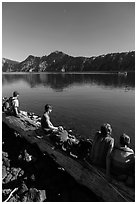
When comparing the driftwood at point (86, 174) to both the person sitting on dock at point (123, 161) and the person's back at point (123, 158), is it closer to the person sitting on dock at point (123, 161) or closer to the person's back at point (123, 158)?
the person sitting on dock at point (123, 161)

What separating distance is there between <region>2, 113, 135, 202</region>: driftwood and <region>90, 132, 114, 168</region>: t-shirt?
266 millimetres

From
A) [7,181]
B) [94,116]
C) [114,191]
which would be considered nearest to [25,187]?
[7,181]

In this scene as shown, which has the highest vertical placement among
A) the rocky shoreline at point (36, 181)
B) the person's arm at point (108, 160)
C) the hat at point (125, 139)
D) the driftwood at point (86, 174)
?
the hat at point (125, 139)

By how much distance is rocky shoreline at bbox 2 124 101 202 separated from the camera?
5695 mm

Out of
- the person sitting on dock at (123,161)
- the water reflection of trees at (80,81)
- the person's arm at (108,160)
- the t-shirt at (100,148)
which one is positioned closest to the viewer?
the person sitting on dock at (123,161)

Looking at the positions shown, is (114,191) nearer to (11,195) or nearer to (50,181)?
(50,181)

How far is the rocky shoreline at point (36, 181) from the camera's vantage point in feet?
18.7

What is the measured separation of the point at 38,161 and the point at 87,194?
308cm

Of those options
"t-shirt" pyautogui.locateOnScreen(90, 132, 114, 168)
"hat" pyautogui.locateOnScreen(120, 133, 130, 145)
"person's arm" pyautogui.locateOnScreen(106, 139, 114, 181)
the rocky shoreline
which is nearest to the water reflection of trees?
the rocky shoreline

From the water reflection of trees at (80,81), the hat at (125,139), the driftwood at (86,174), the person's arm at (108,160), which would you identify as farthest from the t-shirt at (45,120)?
the water reflection of trees at (80,81)

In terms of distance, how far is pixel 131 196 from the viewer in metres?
4.70

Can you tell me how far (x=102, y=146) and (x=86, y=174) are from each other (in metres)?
A: 1.27

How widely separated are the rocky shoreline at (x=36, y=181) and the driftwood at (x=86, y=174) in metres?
0.33

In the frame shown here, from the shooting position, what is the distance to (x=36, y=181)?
6660 mm
